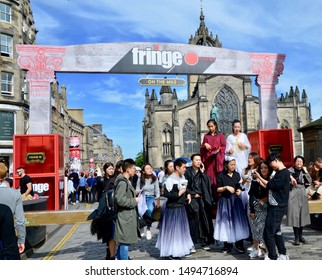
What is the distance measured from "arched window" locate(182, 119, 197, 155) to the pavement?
4298 centimetres

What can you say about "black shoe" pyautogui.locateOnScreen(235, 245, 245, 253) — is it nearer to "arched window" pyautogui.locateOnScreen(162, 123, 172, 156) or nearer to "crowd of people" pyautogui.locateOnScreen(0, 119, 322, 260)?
"crowd of people" pyautogui.locateOnScreen(0, 119, 322, 260)

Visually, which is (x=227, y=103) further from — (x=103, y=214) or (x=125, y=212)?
(x=125, y=212)

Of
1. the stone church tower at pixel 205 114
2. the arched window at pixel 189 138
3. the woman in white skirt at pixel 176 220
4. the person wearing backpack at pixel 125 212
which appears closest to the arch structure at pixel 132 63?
the woman in white skirt at pixel 176 220

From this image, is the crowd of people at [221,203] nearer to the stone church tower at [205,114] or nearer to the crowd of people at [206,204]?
the crowd of people at [206,204]

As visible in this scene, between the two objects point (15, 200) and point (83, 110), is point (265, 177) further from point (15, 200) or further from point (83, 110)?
point (83, 110)

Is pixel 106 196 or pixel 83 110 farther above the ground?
pixel 83 110

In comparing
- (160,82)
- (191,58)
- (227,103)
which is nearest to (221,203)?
(160,82)

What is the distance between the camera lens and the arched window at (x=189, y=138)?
52.7 meters

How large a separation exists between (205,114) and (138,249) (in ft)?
150

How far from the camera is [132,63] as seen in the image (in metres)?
9.84

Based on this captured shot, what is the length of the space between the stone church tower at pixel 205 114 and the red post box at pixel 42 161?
141 feet

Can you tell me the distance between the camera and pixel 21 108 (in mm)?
27297
